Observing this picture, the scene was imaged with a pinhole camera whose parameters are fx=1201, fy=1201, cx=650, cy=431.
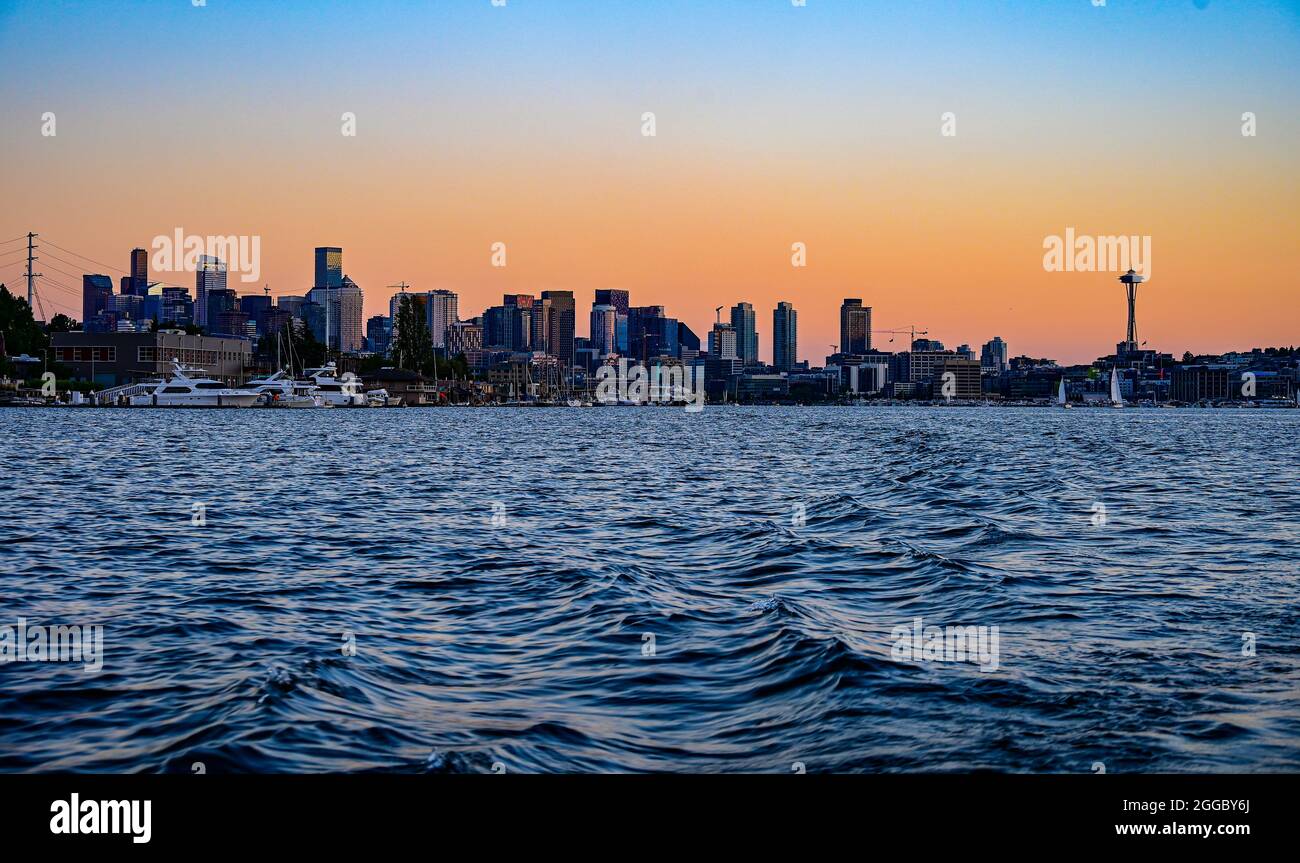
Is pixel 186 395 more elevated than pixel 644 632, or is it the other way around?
pixel 186 395

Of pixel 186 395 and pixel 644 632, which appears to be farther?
pixel 186 395

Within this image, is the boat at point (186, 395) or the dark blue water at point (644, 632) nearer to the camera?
the dark blue water at point (644, 632)

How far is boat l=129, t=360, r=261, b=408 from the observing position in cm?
19288

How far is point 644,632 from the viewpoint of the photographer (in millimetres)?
16656

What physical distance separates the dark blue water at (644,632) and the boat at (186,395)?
163 metres

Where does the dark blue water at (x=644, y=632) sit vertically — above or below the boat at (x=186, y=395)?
below

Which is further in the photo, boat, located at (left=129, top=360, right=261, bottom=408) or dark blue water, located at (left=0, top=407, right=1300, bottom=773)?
boat, located at (left=129, top=360, right=261, bottom=408)

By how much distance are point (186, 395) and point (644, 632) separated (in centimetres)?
19146

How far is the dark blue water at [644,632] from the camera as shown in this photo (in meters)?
11.3

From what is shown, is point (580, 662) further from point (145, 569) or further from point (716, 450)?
point (716, 450)

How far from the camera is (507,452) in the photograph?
77.5 metres

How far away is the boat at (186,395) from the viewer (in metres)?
193

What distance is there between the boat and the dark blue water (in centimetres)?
16294
